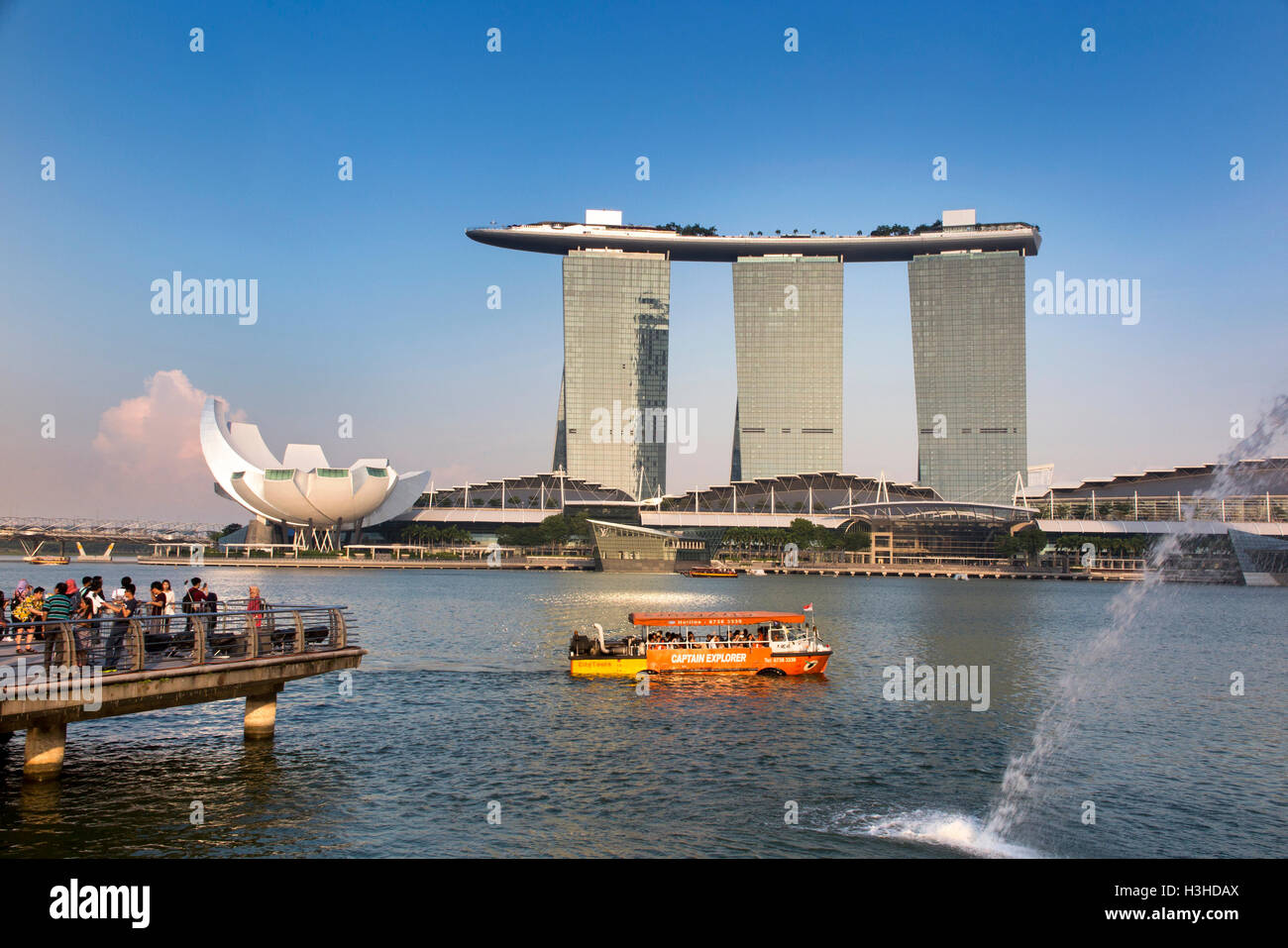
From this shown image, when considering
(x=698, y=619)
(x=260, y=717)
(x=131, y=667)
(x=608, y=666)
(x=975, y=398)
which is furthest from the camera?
(x=975, y=398)

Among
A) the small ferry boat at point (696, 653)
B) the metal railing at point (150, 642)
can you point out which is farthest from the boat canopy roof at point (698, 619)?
the metal railing at point (150, 642)

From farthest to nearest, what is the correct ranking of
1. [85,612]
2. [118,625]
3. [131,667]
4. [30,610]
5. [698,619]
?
[698,619] < [85,612] < [30,610] < [118,625] < [131,667]

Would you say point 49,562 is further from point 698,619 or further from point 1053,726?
point 1053,726

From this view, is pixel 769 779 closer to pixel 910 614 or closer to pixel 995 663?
pixel 995 663

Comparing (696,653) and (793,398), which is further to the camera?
(793,398)

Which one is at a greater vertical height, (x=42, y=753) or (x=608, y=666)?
(x=42, y=753)

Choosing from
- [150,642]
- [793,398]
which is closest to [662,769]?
Answer: [150,642]
